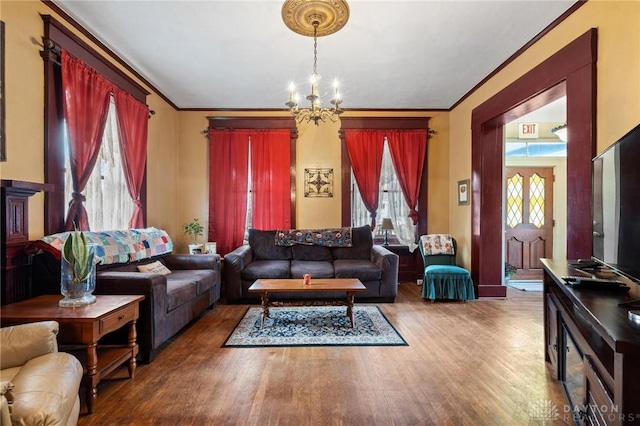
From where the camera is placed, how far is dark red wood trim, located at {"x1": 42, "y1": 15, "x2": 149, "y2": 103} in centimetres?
271

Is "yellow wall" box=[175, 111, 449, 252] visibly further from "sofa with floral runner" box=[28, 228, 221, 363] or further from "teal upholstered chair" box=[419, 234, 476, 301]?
"sofa with floral runner" box=[28, 228, 221, 363]

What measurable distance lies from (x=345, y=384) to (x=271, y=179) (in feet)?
12.0

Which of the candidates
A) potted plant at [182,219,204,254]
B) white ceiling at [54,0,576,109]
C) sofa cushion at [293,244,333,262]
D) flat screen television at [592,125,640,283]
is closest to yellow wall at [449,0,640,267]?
white ceiling at [54,0,576,109]

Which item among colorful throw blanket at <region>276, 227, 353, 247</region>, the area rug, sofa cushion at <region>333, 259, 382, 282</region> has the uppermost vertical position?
colorful throw blanket at <region>276, 227, 353, 247</region>

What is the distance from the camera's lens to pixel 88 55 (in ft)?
10.3

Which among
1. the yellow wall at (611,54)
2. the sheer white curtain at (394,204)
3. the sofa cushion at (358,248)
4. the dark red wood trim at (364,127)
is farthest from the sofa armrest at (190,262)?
the yellow wall at (611,54)

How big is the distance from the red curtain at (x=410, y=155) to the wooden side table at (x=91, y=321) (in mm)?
4265

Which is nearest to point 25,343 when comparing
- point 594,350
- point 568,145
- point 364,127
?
point 594,350

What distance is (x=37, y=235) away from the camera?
2.60 metres

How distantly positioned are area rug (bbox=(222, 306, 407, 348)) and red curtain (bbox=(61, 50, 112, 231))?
6.33ft

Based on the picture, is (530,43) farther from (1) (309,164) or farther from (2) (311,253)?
(2) (311,253)

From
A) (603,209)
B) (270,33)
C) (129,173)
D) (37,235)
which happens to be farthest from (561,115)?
(37,235)

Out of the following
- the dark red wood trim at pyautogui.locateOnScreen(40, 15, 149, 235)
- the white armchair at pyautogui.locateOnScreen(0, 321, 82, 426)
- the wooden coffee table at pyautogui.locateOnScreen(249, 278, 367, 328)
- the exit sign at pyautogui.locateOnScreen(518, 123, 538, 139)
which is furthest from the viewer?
the exit sign at pyautogui.locateOnScreen(518, 123, 538, 139)

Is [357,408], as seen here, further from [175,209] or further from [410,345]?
[175,209]
